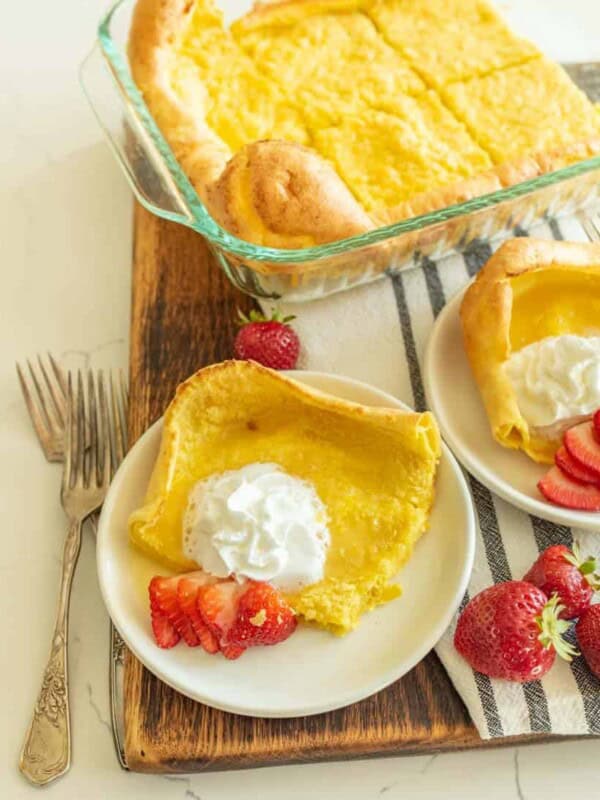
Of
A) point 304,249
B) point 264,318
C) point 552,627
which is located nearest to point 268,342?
point 264,318

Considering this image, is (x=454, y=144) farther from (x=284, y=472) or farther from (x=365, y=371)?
(x=284, y=472)

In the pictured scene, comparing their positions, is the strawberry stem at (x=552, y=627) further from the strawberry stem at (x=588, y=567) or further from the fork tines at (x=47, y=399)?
the fork tines at (x=47, y=399)

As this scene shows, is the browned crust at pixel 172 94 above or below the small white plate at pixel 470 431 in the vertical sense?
above

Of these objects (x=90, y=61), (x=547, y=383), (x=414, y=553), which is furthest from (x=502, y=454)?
(x=90, y=61)

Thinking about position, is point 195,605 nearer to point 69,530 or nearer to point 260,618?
point 260,618


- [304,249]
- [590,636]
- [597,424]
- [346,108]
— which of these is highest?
[346,108]

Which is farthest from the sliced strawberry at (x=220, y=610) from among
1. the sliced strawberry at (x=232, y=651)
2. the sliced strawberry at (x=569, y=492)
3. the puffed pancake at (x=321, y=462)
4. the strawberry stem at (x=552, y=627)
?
the sliced strawberry at (x=569, y=492)

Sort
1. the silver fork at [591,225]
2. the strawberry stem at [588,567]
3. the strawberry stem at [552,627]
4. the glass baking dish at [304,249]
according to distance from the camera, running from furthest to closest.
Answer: the silver fork at [591,225] → the glass baking dish at [304,249] → the strawberry stem at [588,567] → the strawberry stem at [552,627]
